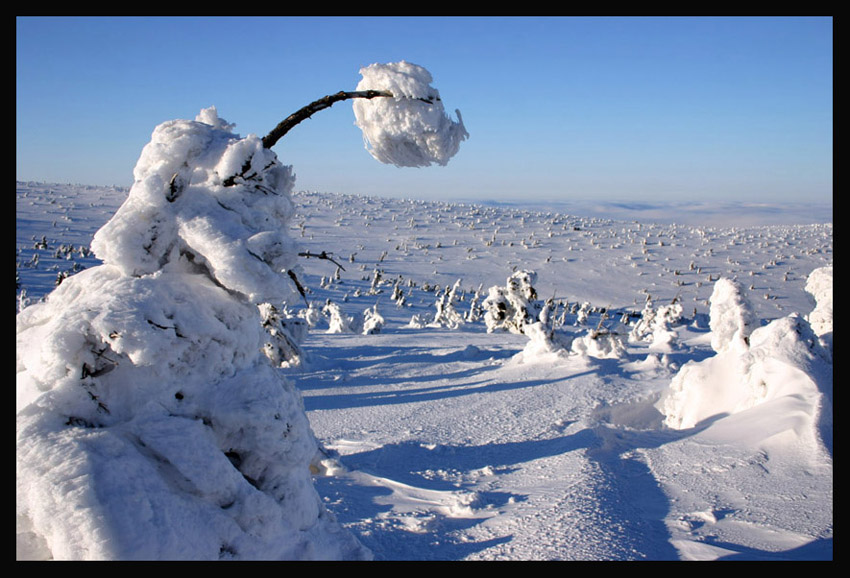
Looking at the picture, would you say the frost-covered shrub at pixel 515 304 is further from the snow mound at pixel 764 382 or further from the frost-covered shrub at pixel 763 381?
the frost-covered shrub at pixel 763 381

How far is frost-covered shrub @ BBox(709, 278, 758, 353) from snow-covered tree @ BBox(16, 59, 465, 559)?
8.19 meters

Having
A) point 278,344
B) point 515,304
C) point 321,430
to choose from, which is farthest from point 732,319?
point 515,304

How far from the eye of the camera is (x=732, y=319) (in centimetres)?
913

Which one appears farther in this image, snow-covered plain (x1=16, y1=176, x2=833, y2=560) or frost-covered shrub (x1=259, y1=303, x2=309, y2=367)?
frost-covered shrub (x1=259, y1=303, x2=309, y2=367)

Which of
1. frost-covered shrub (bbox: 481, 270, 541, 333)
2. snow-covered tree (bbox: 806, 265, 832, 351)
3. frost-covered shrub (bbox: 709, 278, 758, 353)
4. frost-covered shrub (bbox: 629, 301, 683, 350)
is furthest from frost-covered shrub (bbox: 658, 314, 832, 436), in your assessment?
frost-covered shrub (bbox: 629, 301, 683, 350)

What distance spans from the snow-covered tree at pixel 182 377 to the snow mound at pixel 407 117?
11 mm

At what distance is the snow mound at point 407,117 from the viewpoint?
8.66ft

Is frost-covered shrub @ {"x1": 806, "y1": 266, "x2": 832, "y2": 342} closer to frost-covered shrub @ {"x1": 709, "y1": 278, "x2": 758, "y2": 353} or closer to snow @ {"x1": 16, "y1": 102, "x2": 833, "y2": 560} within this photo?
snow @ {"x1": 16, "y1": 102, "x2": 833, "y2": 560}

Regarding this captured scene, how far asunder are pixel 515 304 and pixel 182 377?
1619 centimetres

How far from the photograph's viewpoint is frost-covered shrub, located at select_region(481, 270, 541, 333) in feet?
57.2

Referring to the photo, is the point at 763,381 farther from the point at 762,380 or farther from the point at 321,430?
the point at 321,430
